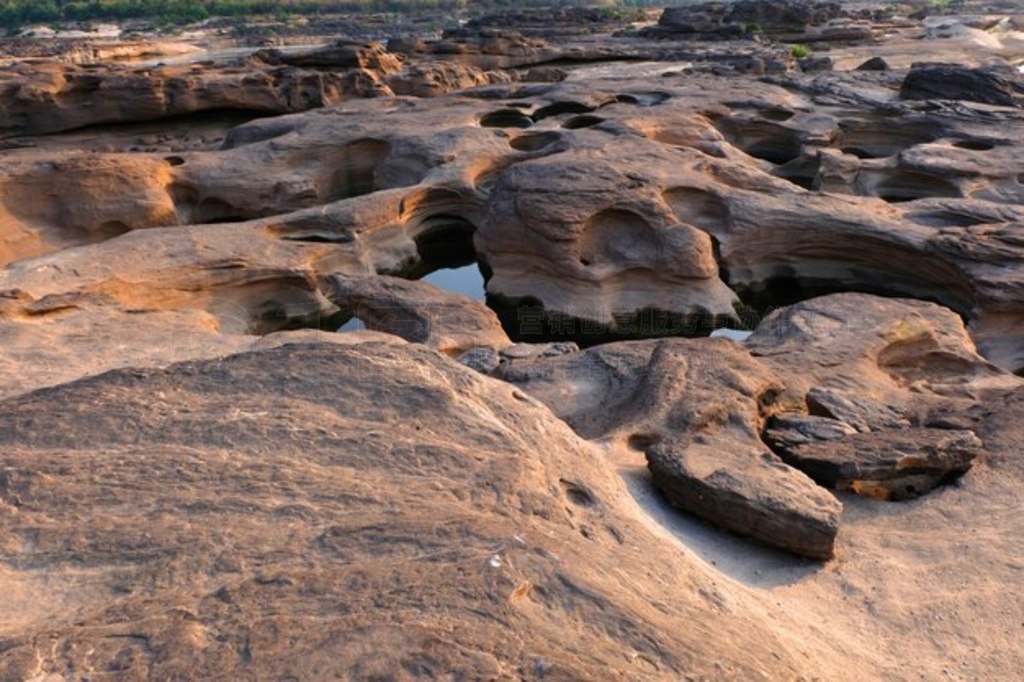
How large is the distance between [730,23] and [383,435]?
105ft

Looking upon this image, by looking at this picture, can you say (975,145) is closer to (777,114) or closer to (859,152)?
(859,152)

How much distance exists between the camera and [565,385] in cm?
643

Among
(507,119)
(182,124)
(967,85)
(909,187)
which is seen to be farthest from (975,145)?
(182,124)

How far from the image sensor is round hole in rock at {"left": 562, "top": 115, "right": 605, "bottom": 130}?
1431cm

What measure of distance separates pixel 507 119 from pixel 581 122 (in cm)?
137

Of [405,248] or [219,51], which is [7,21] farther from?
[405,248]

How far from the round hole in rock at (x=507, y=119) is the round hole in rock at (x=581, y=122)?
Answer: 0.77m

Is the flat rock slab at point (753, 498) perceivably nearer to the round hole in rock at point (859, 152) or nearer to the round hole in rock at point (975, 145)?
the round hole in rock at point (975, 145)

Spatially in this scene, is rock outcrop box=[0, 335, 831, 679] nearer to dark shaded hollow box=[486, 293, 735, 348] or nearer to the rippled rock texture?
the rippled rock texture

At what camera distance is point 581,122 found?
14.6 meters

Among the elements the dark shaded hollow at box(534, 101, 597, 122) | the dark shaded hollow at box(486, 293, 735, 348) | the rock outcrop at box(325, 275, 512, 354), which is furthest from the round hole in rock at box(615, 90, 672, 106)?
the rock outcrop at box(325, 275, 512, 354)

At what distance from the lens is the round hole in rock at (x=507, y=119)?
15.0 meters

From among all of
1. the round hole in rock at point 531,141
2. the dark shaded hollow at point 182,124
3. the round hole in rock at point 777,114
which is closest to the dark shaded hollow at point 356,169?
the round hole in rock at point 531,141

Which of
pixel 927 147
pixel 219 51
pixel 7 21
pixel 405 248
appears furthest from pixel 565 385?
pixel 7 21
